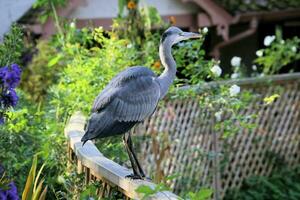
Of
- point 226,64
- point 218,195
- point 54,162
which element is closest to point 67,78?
point 54,162

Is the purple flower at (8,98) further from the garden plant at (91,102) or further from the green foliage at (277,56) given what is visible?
→ the green foliage at (277,56)

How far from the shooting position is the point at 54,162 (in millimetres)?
6750

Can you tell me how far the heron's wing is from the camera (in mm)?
5023

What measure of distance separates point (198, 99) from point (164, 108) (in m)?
0.54

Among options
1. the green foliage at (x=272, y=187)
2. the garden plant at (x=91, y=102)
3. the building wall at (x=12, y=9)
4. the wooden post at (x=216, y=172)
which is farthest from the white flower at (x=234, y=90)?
the building wall at (x=12, y=9)

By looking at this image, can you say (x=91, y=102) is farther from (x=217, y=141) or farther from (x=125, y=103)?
(x=125, y=103)

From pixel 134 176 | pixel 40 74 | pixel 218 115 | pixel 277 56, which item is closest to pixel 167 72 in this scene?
pixel 134 176

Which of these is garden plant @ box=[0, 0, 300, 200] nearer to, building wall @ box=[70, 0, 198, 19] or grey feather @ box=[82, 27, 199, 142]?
grey feather @ box=[82, 27, 199, 142]

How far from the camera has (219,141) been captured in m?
8.96

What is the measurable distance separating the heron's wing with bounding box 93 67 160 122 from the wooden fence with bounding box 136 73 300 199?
2.68 m

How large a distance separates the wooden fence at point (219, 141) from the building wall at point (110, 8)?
184 inches

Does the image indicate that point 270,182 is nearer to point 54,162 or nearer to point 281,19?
point 54,162

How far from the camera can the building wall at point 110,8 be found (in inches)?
550

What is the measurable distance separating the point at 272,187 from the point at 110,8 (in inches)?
222
